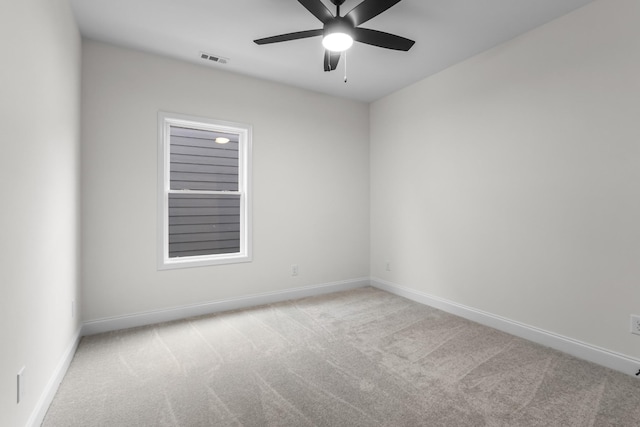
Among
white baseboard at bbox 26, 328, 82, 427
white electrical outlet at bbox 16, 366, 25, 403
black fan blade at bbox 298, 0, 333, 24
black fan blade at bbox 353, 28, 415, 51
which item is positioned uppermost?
black fan blade at bbox 298, 0, 333, 24

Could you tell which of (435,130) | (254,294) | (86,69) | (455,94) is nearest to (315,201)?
(254,294)

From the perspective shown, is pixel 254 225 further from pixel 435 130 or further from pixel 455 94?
pixel 455 94

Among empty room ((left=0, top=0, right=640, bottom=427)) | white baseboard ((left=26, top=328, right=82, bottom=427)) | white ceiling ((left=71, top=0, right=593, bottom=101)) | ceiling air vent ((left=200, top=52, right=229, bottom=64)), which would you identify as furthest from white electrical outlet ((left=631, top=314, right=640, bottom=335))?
ceiling air vent ((left=200, top=52, right=229, bottom=64))

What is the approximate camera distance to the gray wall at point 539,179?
7.54ft

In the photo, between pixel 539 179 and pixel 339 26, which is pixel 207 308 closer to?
pixel 339 26

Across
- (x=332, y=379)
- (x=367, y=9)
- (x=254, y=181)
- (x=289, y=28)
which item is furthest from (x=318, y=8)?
(x=332, y=379)

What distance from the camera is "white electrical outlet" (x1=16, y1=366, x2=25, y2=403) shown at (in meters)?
1.45

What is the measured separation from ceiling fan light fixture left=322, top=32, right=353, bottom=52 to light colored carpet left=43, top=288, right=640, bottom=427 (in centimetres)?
244

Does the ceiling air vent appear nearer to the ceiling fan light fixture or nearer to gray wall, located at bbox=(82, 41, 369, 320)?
gray wall, located at bbox=(82, 41, 369, 320)

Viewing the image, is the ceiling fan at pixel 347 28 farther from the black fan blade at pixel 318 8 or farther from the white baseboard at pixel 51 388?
the white baseboard at pixel 51 388

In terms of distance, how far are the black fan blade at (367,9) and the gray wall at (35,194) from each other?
1.83 metres

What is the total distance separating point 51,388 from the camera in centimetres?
193

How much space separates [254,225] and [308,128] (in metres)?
1.53

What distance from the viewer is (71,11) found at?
247 centimetres
